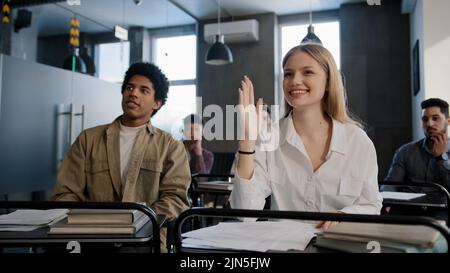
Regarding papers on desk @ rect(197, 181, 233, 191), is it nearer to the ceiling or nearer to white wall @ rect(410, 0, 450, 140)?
white wall @ rect(410, 0, 450, 140)

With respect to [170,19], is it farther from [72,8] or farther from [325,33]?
[325,33]

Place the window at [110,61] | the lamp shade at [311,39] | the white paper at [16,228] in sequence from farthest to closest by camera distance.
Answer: the window at [110,61], the lamp shade at [311,39], the white paper at [16,228]

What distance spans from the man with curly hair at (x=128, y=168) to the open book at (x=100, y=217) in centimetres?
56

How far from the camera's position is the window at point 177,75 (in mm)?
5266

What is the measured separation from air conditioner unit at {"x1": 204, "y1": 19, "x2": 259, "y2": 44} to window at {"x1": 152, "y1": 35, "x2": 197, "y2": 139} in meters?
0.37

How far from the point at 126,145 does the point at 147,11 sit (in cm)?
367

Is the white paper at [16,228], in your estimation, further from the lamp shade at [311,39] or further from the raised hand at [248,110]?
the lamp shade at [311,39]

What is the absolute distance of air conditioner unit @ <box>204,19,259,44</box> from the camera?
5.37m

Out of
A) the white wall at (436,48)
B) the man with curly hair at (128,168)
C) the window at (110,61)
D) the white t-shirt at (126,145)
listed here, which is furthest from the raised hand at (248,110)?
the window at (110,61)

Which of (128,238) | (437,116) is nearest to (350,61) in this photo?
(437,116)

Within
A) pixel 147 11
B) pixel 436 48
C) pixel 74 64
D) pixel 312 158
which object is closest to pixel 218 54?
pixel 147 11

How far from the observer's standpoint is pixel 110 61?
185 inches

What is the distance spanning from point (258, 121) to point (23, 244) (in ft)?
2.44

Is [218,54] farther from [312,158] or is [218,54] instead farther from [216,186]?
[312,158]
